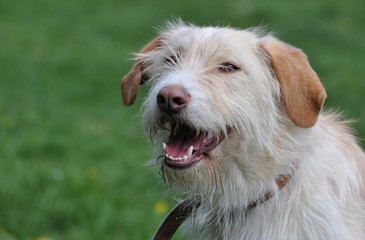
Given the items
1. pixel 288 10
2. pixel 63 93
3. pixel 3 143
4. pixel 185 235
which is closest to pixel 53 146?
pixel 3 143

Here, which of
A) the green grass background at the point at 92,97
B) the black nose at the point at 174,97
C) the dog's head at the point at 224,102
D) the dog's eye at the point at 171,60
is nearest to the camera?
the black nose at the point at 174,97

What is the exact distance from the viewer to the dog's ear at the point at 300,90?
3.43m

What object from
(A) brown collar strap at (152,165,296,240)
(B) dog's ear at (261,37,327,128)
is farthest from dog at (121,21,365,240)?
(A) brown collar strap at (152,165,296,240)

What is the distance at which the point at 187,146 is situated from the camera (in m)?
3.43

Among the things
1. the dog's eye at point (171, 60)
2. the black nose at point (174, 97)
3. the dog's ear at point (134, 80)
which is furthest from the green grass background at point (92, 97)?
the black nose at point (174, 97)

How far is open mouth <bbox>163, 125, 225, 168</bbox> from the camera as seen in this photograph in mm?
3379

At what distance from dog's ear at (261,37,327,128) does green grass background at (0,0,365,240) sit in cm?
90

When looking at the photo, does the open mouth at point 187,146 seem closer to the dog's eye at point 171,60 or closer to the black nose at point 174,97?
the black nose at point 174,97

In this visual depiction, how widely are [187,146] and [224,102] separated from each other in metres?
0.31

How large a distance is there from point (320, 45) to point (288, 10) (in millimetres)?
2433

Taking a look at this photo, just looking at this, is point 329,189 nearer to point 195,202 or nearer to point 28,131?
point 195,202

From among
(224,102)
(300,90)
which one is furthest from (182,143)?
(300,90)

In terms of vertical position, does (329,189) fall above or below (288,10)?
above

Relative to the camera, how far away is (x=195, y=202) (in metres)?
3.80
